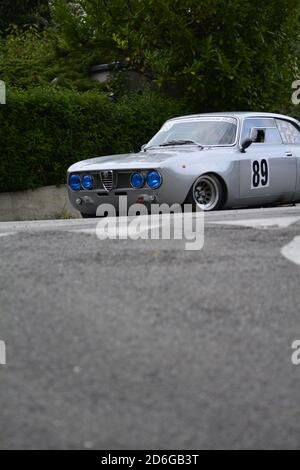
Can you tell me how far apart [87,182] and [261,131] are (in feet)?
8.68

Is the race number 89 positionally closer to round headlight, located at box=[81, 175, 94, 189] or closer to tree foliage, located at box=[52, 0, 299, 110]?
round headlight, located at box=[81, 175, 94, 189]

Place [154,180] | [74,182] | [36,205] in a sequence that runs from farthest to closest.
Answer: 1. [36,205]
2. [74,182]
3. [154,180]

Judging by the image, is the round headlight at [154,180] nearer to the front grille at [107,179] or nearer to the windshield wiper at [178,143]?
the front grille at [107,179]

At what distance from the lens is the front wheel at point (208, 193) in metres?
11.3

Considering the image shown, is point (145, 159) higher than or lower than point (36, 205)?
higher

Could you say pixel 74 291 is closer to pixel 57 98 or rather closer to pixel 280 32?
pixel 57 98

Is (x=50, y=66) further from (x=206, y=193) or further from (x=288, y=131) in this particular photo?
(x=206, y=193)

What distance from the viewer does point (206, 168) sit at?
11.4m

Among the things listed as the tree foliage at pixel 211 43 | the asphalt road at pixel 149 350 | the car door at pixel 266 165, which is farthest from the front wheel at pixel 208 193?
the tree foliage at pixel 211 43

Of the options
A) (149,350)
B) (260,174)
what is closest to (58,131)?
(260,174)

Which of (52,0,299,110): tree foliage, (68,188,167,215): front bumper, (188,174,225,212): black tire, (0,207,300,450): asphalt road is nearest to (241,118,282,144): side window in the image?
(188,174,225,212): black tire

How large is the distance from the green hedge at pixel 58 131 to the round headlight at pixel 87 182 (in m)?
4.34

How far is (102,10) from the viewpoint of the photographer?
19281 millimetres

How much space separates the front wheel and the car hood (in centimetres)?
31
